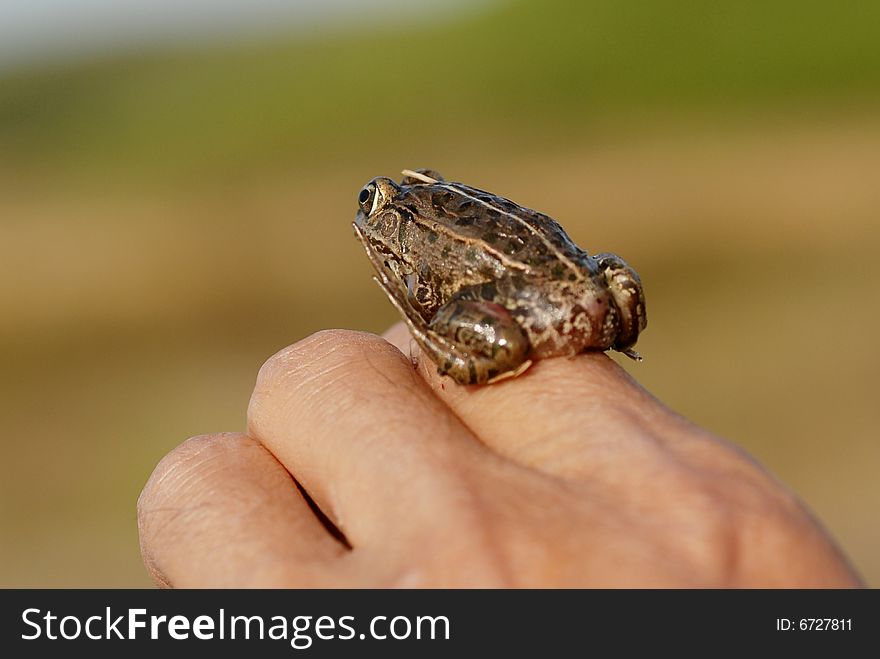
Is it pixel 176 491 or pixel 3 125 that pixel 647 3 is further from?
pixel 176 491

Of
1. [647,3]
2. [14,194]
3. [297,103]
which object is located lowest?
[14,194]

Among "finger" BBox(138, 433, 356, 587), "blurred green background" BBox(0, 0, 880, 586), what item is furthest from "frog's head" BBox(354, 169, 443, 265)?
"blurred green background" BBox(0, 0, 880, 586)

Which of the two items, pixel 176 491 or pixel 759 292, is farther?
pixel 759 292

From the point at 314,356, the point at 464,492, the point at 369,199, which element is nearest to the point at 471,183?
the point at 369,199

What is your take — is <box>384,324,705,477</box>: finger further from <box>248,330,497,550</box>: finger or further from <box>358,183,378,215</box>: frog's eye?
<box>358,183,378,215</box>: frog's eye

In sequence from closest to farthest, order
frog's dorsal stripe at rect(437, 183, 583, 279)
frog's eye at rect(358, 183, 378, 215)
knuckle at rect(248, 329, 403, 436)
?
1. knuckle at rect(248, 329, 403, 436)
2. frog's dorsal stripe at rect(437, 183, 583, 279)
3. frog's eye at rect(358, 183, 378, 215)

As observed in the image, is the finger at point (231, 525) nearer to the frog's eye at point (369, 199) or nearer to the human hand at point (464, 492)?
the human hand at point (464, 492)

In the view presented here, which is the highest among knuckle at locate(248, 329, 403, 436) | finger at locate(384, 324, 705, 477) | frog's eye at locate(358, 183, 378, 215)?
frog's eye at locate(358, 183, 378, 215)

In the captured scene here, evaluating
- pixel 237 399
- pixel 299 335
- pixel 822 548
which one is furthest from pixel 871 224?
pixel 822 548
